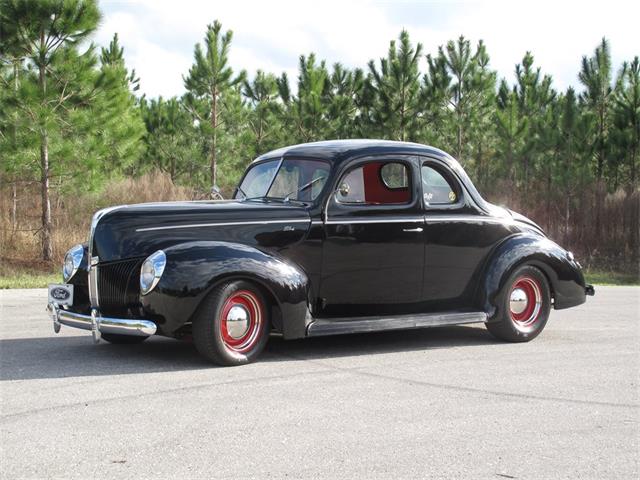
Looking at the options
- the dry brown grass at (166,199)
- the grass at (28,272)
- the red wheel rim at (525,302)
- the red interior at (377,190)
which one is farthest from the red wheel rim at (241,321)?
the dry brown grass at (166,199)

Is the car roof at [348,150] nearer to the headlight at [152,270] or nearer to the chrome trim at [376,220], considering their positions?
the chrome trim at [376,220]

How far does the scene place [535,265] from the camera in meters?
8.59

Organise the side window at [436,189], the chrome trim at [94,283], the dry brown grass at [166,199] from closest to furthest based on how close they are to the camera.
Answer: the chrome trim at [94,283] → the side window at [436,189] → the dry brown grass at [166,199]

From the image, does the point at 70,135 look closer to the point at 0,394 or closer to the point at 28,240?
the point at 28,240

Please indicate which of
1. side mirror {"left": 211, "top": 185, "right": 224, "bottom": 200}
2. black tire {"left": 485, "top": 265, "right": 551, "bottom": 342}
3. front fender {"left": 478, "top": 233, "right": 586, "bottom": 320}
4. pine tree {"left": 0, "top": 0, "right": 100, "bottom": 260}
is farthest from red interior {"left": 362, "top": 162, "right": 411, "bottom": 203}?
pine tree {"left": 0, "top": 0, "right": 100, "bottom": 260}

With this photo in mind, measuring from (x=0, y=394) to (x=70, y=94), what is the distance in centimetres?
1514

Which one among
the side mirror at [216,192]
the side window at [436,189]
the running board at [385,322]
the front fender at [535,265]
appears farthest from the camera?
the side mirror at [216,192]

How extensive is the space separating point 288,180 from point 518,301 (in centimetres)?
270

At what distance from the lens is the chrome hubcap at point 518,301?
843cm

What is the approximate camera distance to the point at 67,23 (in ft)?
63.5

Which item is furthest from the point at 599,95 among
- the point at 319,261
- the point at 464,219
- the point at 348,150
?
the point at 319,261

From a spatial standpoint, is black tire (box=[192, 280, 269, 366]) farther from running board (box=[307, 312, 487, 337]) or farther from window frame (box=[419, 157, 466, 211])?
window frame (box=[419, 157, 466, 211])

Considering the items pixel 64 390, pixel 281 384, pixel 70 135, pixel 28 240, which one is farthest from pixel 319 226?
pixel 28 240

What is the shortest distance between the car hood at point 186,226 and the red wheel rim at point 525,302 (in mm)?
2498
